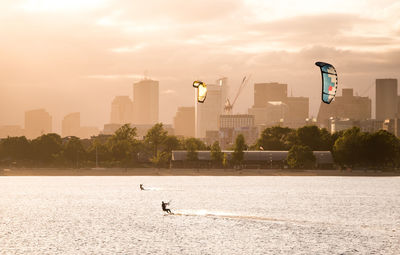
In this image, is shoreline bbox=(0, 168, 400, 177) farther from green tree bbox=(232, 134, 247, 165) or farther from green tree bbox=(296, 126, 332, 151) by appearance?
green tree bbox=(296, 126, 332, 151)

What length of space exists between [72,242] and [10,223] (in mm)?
18374

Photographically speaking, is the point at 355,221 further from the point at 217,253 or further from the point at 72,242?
the point at 72,242

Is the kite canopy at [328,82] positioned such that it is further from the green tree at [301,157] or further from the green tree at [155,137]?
the green tree at [155,137]

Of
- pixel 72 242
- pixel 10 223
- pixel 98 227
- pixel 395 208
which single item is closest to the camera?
pixel 72 242

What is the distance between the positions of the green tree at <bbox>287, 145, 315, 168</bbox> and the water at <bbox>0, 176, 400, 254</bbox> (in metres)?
70.2

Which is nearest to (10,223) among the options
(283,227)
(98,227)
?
(98,227)

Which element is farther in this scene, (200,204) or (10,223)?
(200,204)

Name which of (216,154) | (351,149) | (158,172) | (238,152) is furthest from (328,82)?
(216,154)

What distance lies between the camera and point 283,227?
6338cm

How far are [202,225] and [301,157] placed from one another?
118m

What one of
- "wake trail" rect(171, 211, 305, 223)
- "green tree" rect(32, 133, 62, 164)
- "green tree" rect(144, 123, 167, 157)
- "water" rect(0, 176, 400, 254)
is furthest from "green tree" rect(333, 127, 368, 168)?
"wake trail" rect(171, 211, 305, 223)

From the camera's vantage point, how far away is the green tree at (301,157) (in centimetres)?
17888

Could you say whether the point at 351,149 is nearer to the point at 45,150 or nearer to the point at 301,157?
the point at 301,157

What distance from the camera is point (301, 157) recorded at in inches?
7057
